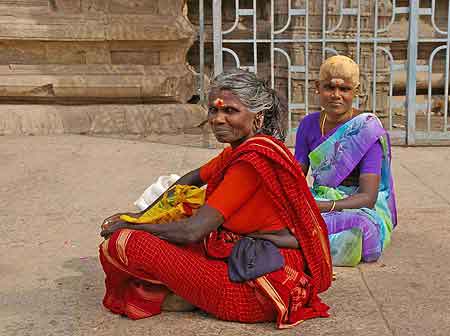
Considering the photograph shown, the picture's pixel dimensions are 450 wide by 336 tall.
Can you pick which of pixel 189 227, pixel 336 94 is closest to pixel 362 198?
pixel 336 94

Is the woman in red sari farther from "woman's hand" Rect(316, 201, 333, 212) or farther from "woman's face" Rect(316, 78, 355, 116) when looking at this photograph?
"woman's face" Rect(316, 78, 355, 116)

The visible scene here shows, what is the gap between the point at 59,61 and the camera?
→ 7250mm

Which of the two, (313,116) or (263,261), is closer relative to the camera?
(263,261)

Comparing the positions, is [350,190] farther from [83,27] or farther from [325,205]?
[83,27]

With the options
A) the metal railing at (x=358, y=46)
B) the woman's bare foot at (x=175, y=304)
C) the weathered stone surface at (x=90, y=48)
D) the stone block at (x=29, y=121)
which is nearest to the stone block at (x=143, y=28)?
the weathered stone surface at (x=90, y=48)

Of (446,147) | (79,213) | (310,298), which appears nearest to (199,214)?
(310,298)

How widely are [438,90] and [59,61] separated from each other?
15.6ft

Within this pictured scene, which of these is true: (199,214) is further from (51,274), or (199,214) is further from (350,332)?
(51,274)

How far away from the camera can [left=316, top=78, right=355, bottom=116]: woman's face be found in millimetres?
3439

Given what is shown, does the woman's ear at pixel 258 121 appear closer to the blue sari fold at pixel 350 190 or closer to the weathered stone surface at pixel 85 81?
the blue sari fold at pixel 350 190

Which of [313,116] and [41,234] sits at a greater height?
[313,116]

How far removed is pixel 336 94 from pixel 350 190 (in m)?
0.50

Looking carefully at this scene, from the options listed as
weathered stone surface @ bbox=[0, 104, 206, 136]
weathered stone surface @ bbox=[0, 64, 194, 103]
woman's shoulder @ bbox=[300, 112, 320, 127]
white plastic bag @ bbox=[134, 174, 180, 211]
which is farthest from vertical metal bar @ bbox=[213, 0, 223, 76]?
white plastic bag @ bbox=[134, 174, 180, 211]

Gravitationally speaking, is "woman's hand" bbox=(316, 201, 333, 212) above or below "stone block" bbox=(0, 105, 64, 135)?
above
